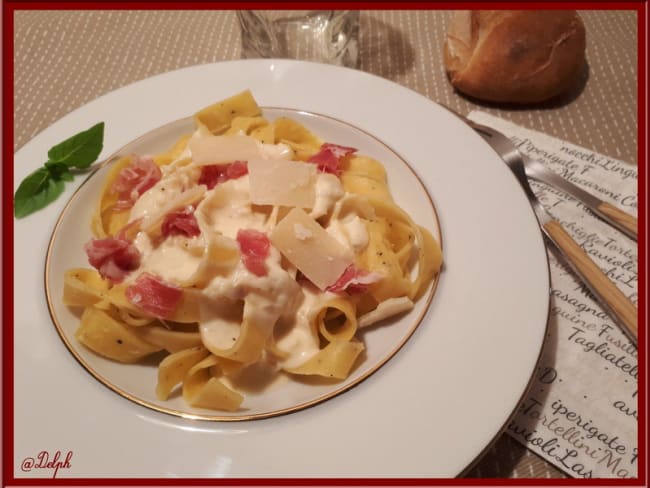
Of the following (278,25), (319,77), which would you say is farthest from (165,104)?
(278,25)

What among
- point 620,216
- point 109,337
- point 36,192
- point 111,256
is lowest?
point 620,216

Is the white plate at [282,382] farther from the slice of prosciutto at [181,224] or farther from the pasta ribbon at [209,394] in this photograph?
the slice of prosciutto at [181,224]

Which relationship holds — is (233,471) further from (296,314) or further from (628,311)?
(628,311)

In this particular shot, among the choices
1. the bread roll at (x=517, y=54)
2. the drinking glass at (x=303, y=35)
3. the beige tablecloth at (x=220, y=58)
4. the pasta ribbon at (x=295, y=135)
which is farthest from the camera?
the drinking glass at (x=303, y=35)

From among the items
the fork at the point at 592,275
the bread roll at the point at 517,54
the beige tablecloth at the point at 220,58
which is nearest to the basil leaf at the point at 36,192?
the beige tablecloth at the point at 220,58

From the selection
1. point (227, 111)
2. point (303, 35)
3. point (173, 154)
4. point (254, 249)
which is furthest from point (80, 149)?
point (303, 35)

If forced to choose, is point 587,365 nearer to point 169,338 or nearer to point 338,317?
point 338,317

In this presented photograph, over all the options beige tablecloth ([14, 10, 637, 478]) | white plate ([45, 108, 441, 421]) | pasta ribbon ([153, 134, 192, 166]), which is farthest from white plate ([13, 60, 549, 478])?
beige tablecloth ([14, 10, 637, 478])
